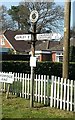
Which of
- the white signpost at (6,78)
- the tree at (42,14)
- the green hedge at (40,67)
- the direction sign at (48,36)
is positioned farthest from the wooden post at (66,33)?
the tree at (42,14)

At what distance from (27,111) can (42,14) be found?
1647 inches

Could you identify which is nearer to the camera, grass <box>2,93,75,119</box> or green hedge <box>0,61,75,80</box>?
grass <box>2,93,75,119</box>

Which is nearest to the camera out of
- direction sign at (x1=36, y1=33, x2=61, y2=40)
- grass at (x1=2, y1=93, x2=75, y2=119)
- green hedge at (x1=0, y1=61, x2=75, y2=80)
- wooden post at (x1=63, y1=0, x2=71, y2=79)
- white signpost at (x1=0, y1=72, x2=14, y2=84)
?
grass at (x1=2, y1=93, x2=75, y2=119)

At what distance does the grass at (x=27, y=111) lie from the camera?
8.02 m

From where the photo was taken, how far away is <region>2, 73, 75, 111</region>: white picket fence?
8.88 metres

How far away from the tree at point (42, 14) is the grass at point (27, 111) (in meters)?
36.9

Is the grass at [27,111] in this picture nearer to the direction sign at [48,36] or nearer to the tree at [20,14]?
the direction sign at [48,36]

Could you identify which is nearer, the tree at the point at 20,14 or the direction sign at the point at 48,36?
the direction sign at the point at 48,36

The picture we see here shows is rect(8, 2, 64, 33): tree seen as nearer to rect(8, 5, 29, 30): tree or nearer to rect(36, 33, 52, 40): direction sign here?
rect(8, 5, 29, 30): tree

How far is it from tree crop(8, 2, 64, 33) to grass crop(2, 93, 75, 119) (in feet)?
121

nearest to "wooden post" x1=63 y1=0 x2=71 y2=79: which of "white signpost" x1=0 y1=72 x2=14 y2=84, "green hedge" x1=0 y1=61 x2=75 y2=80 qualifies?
"white signpost" x1=0 y1=72 x2=14 y2=84

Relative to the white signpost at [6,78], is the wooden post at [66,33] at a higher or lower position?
higher

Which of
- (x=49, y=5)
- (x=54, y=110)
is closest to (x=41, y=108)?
(x=54, y=110)

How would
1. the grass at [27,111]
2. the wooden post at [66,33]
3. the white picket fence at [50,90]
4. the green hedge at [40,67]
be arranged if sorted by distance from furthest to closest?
the green hedge at [40,67] → the wooden post at [66,33] → the white picket fence at [50,90] → the grass at [27,111]
